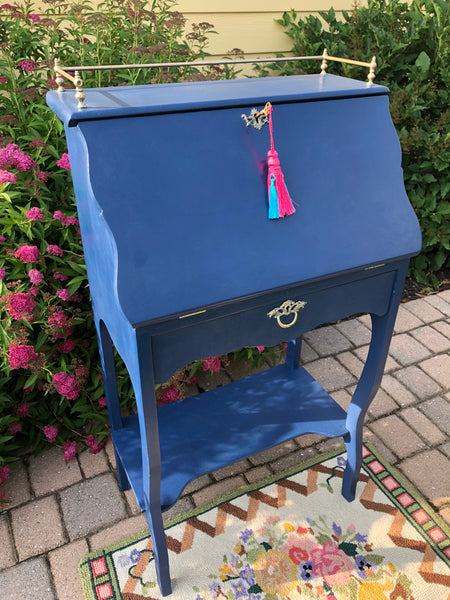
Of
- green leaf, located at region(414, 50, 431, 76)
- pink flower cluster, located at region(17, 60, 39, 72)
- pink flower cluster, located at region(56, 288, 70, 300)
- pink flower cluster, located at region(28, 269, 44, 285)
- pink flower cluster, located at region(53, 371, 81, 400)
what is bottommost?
pink flower cluster, located at region(53, 371, 81, 400)

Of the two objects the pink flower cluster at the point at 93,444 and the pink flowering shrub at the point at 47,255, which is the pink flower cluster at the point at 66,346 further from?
the pink flower cluster at the point at 93,444

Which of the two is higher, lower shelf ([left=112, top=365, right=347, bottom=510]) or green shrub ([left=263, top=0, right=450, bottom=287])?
green shrub ([left=263, top=0, right=450, bottom=287])

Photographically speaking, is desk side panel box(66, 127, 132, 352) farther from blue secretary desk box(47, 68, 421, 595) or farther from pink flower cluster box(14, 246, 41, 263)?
pink flower cluster box(14, 246, 41, 263)

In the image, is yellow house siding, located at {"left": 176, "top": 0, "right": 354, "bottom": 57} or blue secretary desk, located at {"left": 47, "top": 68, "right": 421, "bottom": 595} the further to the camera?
yellow house siding, located at {"left": 176, "top": 0, "right": 354, "bottom": 57}

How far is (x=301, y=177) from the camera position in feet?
4.98

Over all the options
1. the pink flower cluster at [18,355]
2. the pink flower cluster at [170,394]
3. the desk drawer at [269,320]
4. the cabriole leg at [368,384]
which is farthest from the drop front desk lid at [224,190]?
the pink flower cluster at [170,394]

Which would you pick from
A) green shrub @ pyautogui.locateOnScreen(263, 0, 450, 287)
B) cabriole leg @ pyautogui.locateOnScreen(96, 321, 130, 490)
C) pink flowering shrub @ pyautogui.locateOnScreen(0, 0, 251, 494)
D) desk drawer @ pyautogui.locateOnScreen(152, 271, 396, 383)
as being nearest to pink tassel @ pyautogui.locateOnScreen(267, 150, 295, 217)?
desk drawer @ pyautogui.locateOnScreen(152, 271, 396, 383)

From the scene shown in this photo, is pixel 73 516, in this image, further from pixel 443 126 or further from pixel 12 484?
pixel 443 126

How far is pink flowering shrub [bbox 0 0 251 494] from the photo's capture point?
2.05 metres

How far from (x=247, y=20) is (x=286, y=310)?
2.78 metres

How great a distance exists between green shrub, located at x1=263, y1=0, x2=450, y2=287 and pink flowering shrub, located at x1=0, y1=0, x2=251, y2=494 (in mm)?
1404

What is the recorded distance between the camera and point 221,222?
1.39m

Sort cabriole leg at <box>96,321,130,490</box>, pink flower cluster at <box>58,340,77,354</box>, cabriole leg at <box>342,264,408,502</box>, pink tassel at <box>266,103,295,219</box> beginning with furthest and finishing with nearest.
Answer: pink flower cluster at <box>58,340,77,354</box>
cabriole leg at <box>96,321,130,490</box>
cabriole leg at <box>342,264,408,502</box>
pink tassel at <box>266,103,295,219</box>

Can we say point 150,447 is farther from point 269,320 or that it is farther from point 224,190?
point 224,190
